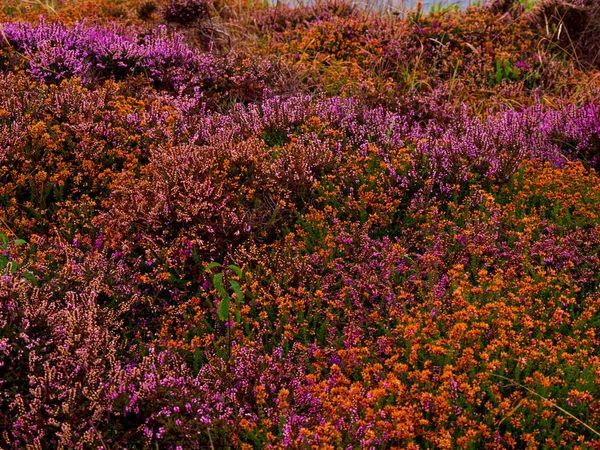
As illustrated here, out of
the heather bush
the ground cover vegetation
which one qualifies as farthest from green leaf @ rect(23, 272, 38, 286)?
the heather bush

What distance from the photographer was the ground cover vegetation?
2447mm

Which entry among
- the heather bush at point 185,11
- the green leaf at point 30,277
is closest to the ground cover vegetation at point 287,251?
the green leaf at point 30,277

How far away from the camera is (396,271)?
3348mm

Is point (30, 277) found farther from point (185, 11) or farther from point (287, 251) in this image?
point (185, 11)

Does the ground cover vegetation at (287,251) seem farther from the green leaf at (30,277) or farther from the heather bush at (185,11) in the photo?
the heather bush at (185,11)

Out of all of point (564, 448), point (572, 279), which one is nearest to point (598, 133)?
point (572, 279)

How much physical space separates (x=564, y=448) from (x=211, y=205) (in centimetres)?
217

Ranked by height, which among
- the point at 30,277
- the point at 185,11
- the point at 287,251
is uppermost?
the point at 185,11

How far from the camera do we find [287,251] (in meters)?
3.54

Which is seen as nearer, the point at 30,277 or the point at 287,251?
the point at 30,277

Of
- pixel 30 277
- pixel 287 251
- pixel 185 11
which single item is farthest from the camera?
pixel 185 11

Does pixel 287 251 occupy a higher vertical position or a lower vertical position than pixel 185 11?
lower

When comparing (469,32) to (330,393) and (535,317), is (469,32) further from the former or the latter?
(330,393)

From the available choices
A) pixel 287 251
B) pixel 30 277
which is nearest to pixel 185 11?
pixel 287 251
